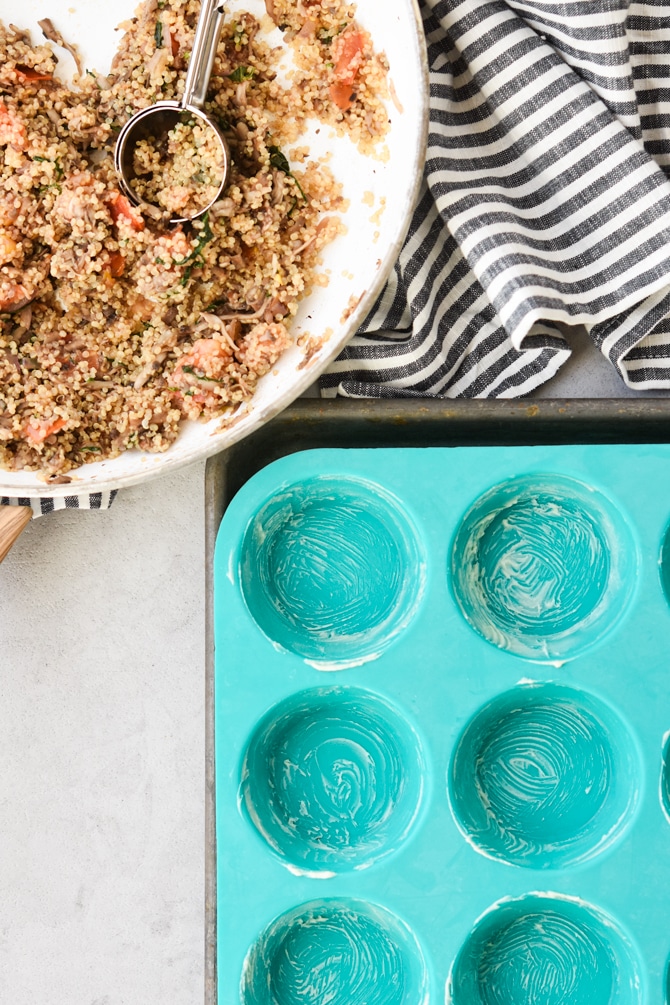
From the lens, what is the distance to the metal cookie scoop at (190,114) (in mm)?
1077

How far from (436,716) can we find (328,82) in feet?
2.93

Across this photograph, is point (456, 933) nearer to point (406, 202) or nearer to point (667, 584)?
point (667, 584)

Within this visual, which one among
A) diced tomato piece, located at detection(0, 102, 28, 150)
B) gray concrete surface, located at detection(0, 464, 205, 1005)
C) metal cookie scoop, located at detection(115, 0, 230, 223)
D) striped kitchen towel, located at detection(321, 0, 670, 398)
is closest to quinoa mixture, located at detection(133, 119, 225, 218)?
metal cookie scoop, located at detection(115, 0, 230, 223)

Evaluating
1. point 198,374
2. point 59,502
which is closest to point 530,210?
point 198,374

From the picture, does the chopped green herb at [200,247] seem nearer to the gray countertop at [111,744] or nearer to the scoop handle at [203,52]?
the scoop handle at [203,52]

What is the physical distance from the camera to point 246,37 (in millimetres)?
1163

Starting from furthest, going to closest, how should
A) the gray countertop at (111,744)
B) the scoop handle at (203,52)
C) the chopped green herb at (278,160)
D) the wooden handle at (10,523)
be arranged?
the gray countertop at (111,744) < the wooden handle at (10,523) < the chopped green herb at (278,160) < the scoop handle at (203,52)

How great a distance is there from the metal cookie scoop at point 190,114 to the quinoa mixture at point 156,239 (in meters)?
0.02

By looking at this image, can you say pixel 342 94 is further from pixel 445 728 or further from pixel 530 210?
pixel 445 728

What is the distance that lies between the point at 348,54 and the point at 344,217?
212 millimetres

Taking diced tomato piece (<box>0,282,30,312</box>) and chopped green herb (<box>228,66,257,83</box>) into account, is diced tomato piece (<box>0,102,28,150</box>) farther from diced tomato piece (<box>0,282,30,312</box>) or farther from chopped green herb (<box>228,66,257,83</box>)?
chopped green herb (<box>228,66,257,83</box>)

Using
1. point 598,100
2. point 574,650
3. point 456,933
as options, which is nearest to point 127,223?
point 598,100

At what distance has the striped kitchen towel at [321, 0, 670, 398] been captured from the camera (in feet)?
4.05

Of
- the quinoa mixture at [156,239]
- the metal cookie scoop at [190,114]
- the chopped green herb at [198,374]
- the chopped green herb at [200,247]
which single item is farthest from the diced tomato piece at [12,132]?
the chopped green herb at [198,374]
